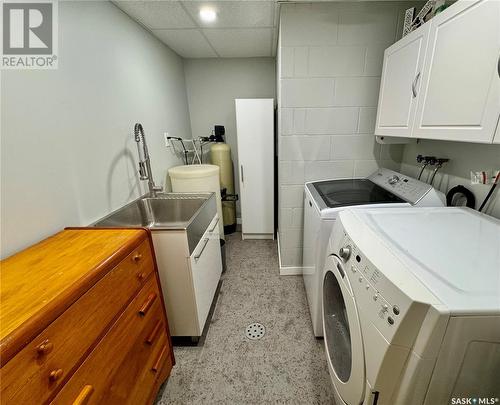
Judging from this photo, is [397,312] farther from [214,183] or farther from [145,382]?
[214,183]

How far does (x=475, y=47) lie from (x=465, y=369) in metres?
1.18

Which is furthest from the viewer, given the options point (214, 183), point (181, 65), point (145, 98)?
point (181, 65)

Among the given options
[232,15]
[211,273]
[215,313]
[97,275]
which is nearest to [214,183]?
[211,273]

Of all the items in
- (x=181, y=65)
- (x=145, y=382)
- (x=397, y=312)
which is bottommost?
(x=145, y=382)

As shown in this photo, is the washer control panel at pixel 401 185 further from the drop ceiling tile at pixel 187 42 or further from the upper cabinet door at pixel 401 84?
the drop ceiling tile at pixel 187 42

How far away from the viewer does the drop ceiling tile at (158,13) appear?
1581 mm

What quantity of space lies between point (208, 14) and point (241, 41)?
651 millimetres

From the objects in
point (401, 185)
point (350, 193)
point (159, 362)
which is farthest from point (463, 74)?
point (159, 362)

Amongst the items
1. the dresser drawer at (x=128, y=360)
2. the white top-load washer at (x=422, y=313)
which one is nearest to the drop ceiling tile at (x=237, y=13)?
the white top-load washer at (x=422, y=313)

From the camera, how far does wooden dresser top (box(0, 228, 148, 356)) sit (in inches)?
23.0

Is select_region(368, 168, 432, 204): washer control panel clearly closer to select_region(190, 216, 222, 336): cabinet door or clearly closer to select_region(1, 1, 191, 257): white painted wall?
select_region(190, 216, 222, 336): cabinet door

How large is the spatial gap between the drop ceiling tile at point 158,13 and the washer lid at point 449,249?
191cm

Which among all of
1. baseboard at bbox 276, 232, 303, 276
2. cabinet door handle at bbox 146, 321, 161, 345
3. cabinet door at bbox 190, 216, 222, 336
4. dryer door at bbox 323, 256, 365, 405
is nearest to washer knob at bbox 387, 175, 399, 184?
dryer door at bbox 323, 256, 365, 405

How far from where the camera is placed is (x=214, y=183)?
2.29 meters
